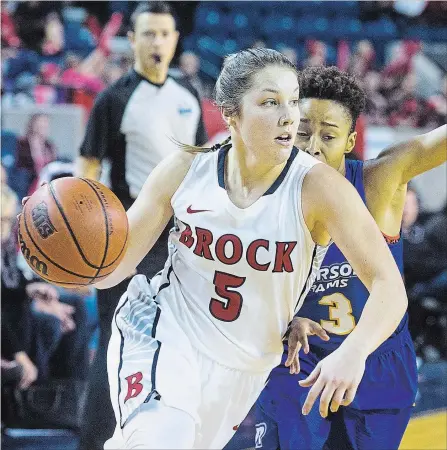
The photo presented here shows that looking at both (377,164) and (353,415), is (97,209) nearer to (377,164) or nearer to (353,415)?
(377,164)

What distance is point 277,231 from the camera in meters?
2.58

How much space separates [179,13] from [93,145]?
7.47 m

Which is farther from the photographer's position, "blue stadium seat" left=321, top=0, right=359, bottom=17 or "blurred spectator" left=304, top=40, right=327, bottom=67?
"blue stadium seat" left=321, top=0, right=359, bottom=17

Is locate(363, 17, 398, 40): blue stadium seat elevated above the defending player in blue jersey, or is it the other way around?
locate(363, 17, 398, 40): blue stadium seat

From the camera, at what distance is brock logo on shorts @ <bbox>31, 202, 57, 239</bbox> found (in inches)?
104

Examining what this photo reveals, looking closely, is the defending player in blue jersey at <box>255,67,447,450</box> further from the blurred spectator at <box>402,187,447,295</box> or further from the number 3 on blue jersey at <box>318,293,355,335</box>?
the blurred spectator at <box>402,187,447,295</box>

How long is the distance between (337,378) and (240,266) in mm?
518

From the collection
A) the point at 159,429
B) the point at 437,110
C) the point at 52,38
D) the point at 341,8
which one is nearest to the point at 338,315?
the point at 159,429

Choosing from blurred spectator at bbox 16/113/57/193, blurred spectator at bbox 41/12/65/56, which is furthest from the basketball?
blurred spectator at bbox 41/12/65/56

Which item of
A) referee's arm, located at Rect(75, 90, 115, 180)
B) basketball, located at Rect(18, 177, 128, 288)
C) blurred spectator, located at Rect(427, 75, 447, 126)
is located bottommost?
basketball, located at Rect(18, 177, 128, 288)

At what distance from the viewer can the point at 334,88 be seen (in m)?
3.07

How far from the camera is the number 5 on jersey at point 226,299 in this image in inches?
103

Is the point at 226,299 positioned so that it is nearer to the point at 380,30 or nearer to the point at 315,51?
the point at 315,51

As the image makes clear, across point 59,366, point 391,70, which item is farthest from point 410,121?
point 59,366
